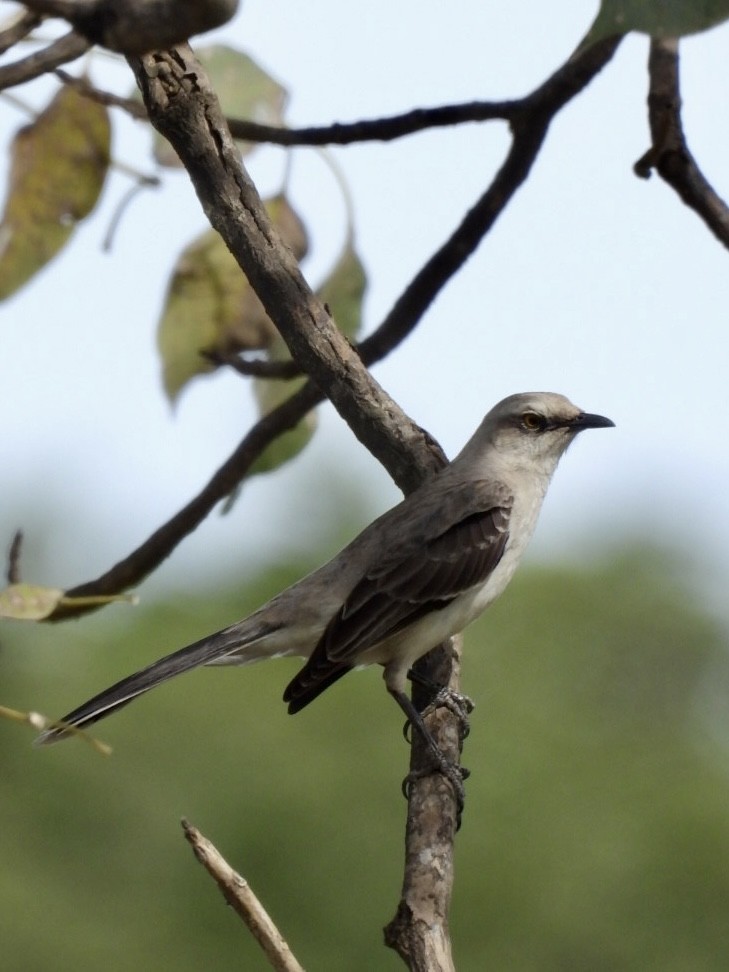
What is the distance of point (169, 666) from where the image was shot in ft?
15.9

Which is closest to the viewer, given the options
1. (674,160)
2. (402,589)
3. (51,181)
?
(674,160)

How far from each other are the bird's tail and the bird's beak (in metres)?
1.67

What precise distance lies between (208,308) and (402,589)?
137 centimetres

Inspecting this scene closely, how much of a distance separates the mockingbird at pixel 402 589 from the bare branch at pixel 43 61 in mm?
2041

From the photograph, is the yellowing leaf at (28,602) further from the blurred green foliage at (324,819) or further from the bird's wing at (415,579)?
the blurred green foliage at (324,819)

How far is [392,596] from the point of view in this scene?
5223 mm

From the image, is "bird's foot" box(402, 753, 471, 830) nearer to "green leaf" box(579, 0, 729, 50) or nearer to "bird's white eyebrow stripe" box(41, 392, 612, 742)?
"bird's white eyebrow stripe" box(41, 392, 612, 742)

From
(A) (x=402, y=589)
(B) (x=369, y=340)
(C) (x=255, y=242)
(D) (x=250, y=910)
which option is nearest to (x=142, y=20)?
(D) (x=250, y=910)

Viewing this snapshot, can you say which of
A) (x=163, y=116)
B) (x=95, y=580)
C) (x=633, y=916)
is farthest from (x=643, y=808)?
(x=163, y=116)

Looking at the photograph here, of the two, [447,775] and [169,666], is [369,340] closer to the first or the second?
[169,666]

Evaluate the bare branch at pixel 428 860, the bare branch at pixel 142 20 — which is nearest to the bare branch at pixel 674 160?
the bare branch at pixel 428 860

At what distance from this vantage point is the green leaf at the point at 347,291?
186 inches

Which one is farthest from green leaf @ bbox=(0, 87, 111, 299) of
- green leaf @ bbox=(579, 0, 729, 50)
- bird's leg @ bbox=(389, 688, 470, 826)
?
green leaf @ bbox=(579, 0, 729, 50)

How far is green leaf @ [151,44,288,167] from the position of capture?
4.56 m
